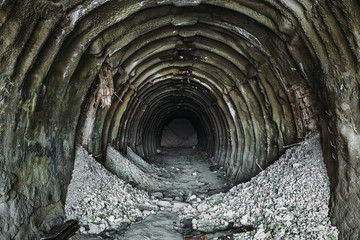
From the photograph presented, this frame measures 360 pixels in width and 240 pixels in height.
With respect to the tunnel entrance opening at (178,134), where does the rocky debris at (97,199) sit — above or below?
below

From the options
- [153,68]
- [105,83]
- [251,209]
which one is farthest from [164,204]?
[153,68]

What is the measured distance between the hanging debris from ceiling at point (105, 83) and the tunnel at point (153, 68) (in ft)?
0.07

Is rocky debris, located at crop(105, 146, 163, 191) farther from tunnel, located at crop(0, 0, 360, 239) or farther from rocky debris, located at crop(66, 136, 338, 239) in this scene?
rocky debris, located at crop(66, 136, 338, 239)

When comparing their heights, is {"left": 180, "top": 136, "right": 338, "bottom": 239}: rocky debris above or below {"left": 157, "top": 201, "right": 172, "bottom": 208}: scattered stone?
above

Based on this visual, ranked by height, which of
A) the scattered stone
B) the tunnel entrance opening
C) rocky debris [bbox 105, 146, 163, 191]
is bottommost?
the scattered stone

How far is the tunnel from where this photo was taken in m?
3.47

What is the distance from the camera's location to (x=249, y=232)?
4262 millimetres

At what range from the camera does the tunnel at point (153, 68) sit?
3469 millimetres

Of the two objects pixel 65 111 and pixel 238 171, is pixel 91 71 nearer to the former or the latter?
pixel 65 111

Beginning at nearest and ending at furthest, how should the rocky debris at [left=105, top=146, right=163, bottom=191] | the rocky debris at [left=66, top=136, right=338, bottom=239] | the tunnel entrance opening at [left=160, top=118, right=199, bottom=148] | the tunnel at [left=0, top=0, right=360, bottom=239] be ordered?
the tunnel at [left=0, top=0, right=360, bottom=239]
the rocky debris at [left=66, top=136, right=338, bottom=239]
the rocky debris at [left=105, top=146, right=163, bottom=191]
the tunnel entrance opening at [left=160, top=118, right=199, bottom=148]

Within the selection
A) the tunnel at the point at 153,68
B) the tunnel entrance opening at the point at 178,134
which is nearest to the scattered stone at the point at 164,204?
the tunnel at the point at 153,68

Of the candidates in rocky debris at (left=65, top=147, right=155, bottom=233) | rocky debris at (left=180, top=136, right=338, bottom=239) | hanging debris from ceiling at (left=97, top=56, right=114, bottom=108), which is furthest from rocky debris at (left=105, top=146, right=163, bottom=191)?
rocky debris at (left=180, top=136, right=338, bottom=239)

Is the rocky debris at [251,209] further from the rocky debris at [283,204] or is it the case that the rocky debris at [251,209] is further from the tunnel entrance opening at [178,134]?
the tunnel entrance opening at [178,134]

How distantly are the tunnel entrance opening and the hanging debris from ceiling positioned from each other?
14.5 m
